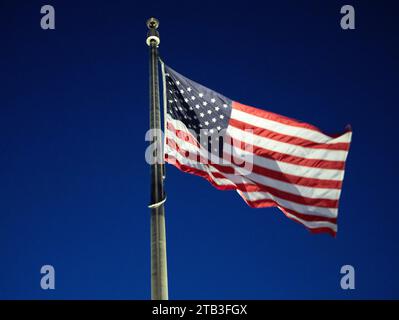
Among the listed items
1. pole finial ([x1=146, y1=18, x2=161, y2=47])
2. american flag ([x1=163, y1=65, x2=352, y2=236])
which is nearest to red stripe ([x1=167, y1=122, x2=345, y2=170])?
american flag ([x1=163, y1=65, x2=352, y2=236])

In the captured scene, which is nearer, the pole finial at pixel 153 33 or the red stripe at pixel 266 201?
the red stripe at pixel 266 201

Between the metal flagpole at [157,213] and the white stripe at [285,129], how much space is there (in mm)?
2942

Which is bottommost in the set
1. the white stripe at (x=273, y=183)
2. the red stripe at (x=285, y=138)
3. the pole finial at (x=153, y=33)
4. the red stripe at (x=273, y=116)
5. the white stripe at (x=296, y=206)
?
the white stripe at (x=296, y=206)

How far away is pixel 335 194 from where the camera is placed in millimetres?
15484

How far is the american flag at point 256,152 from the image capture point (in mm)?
15664

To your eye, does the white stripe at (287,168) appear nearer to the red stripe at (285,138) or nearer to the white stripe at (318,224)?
the red stripe at (285,138)

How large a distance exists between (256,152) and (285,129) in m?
1.06

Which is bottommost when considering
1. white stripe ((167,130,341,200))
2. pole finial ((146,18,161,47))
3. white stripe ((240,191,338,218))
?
white stripe ((240,191,338,218))

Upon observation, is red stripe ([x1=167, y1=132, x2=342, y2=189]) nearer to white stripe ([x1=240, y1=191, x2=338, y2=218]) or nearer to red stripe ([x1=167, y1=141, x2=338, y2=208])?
red stripe ([x1=167, y1=141, x2=338, y2=208])

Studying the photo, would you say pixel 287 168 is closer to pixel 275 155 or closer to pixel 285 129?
pixel 275 155

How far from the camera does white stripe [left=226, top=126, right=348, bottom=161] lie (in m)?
15.8

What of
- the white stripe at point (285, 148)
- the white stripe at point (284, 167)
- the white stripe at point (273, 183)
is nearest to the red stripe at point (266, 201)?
the white stripe at point (273, 183)
